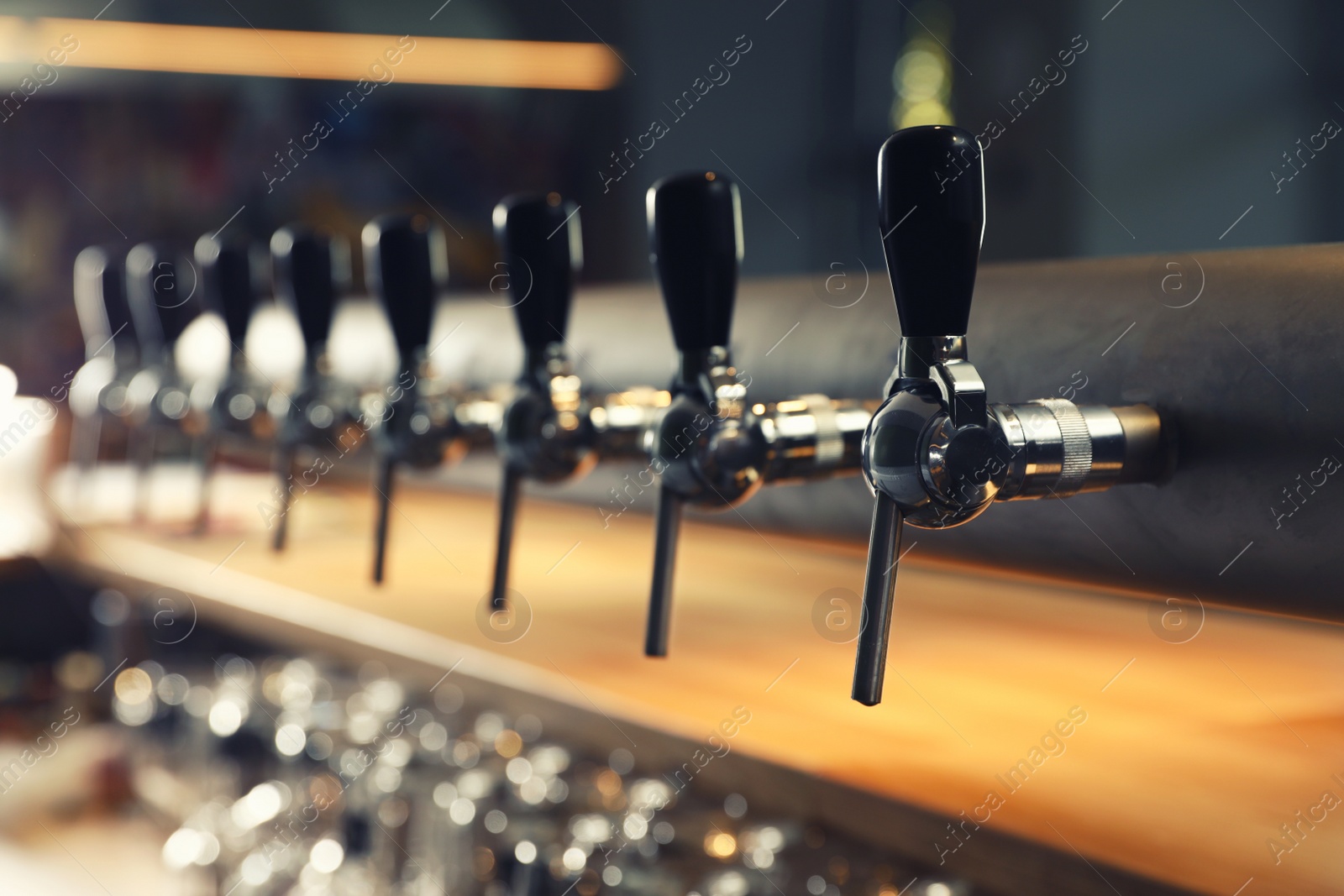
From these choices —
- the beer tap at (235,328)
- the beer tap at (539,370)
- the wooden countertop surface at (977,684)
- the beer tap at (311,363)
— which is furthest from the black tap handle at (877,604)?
the beer tap at (235,328)

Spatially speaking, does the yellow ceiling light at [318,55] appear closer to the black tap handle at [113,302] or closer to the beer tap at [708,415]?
the black tap handle at [113,302]

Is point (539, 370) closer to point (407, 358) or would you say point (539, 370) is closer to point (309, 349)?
point (407, 358)

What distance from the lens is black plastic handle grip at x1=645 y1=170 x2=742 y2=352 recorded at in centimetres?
50

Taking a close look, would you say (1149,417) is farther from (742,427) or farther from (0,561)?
(0,561)

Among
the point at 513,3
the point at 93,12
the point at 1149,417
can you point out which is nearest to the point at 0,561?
the point at 93,12

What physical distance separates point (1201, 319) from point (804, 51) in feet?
6.41

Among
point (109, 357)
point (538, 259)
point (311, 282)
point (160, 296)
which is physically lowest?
point (109, 357)

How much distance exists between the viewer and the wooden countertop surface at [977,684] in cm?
49

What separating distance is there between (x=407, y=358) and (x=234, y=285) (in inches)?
12.8

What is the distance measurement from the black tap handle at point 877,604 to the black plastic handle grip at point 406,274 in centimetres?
41

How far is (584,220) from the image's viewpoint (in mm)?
2625

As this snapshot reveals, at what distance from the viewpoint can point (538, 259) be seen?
634 millimetres

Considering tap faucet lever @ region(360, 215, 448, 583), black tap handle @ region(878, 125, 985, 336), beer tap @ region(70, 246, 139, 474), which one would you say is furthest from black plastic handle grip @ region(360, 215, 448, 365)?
beer tap @ region(70, 246, 139, 474)

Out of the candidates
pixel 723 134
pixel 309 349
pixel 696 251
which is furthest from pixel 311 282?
pixel 723 134
